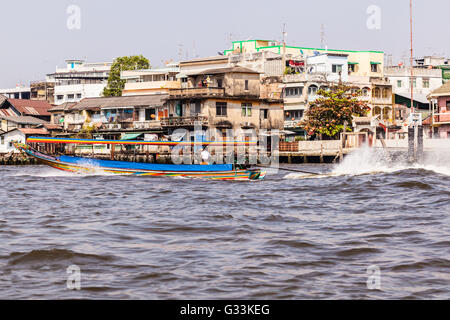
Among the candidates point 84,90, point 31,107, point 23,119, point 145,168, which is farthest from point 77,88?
point 145,168

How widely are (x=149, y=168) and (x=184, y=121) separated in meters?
26.6

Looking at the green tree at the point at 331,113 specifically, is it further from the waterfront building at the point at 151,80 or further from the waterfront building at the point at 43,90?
the waterfront building at the point at 43,90

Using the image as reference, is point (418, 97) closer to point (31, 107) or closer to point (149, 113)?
point (149, 113)

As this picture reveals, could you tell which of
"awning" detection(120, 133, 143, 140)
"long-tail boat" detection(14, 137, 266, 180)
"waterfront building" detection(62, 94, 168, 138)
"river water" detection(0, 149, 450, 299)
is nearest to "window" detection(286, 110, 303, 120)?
"waterfront building" detection(62, 94, 168, 138)

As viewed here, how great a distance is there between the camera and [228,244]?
13.3 meters

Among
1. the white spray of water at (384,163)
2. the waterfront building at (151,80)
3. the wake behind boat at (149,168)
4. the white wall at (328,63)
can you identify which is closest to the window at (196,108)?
the waterfront building at (151,80)

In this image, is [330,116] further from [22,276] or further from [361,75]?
[22,276]

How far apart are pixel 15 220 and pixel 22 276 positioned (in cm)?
695

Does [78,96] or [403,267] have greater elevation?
[78,96]

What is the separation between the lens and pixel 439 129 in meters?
58.8

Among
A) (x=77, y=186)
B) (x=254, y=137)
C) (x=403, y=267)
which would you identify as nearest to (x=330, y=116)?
(x=254, y=137)

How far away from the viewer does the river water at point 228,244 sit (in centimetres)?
975

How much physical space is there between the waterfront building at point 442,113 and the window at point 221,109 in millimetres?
18387

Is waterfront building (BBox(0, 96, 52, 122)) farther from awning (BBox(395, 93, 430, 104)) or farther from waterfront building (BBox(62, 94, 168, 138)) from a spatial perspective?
awning (BBox(395, 93, 430, 104))
